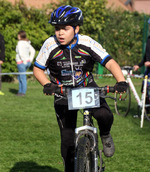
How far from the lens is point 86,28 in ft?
62.1

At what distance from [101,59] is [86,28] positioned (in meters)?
14.2

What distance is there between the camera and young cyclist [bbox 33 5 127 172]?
4.76 metres

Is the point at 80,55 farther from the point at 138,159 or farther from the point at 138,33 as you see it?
the point at 138,33

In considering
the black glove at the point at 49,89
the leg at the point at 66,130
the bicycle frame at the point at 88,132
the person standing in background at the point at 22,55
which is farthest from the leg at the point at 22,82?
the black glove at the point at 49,89

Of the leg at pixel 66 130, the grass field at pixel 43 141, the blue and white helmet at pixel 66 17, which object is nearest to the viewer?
the blue and white helmet at pixel 66 17

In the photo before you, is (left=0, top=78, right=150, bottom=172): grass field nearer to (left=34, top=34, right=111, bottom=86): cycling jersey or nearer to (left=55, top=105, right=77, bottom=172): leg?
(left=55, top=105, right=77, bottom=172): leg

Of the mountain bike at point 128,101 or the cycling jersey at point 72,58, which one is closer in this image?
the cycling jersey at point 72,58

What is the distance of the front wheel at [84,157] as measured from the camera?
427 cm

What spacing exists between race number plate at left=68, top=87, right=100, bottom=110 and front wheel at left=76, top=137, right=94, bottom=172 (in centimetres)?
33

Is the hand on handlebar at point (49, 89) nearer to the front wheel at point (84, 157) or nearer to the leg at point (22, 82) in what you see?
the front wheel at point (84, 157)

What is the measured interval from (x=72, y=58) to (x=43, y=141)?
135 inches

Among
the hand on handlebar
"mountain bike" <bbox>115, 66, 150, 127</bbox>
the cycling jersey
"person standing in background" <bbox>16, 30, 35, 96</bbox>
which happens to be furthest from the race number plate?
"person standing in background" <bbox>16, 30, 35, 96</bbox>

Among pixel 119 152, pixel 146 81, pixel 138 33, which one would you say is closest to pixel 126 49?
pixel 138 33

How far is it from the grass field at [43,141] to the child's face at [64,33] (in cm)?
220
